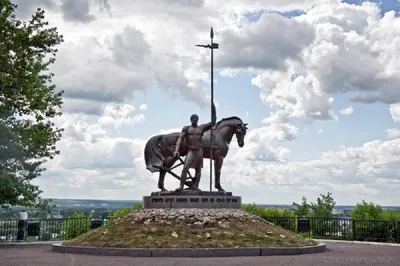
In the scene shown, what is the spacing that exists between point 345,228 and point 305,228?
197cm

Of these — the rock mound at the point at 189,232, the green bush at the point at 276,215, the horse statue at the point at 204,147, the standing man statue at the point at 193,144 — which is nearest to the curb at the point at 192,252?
the rock mound at the point at 189,232

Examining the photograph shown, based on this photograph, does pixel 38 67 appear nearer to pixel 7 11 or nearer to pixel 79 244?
pixel 7 11

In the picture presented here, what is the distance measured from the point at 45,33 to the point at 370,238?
16.5m

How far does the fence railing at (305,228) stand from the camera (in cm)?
2739

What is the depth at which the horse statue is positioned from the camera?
24.4m

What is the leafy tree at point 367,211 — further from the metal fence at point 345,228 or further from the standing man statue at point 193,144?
the standing man statue at point 193,144

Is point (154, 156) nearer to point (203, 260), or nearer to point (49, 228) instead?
point (49, 228)

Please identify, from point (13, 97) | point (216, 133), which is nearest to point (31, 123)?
point (13, 97)

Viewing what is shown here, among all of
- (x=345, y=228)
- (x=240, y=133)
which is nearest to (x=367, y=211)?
(x=345, y=228)

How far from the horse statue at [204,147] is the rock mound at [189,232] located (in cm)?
268

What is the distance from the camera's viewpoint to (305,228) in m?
28.7

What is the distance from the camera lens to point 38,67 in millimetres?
30078

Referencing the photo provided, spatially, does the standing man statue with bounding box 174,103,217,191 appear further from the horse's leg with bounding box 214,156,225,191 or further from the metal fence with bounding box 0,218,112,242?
the metal fence with bounding box 0,218,112,242

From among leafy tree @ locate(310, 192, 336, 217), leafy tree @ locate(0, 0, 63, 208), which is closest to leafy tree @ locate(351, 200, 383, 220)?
leafy tree @ locate(310, 192, 336, 217)
